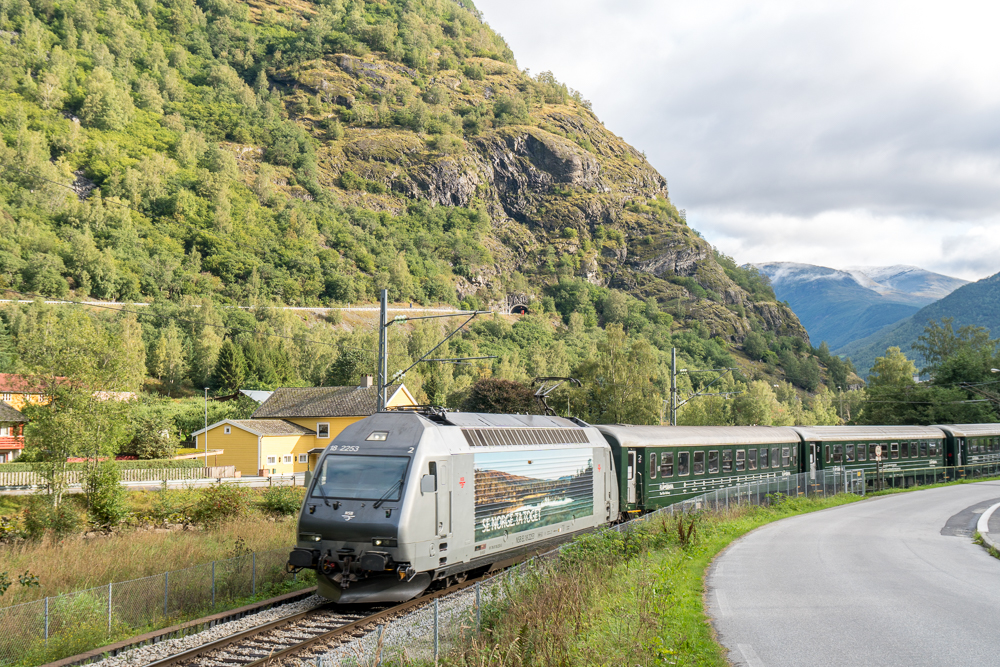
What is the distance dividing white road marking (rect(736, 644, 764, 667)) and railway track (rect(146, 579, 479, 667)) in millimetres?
5770

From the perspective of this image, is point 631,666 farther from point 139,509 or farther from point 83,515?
point 139,509

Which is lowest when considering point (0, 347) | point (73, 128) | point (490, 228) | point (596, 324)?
point (0, 347)

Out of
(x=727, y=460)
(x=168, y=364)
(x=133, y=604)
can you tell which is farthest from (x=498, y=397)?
(x=133, y=604)

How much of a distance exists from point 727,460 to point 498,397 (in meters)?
37.9

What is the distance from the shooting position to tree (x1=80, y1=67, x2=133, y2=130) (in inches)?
6403

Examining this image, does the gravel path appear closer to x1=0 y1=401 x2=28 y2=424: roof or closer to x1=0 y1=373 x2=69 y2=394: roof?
x1=0 y1=373 x2=69 y2=394: roof

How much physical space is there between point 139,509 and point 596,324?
6101 inches

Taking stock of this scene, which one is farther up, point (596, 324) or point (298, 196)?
point (298, 196)

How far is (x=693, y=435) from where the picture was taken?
1104 inches

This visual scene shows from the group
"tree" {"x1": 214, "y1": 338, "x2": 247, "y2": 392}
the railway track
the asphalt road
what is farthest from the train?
"tree" {"x1": 214, "y1": 338, "x2": 247, "y2": 392}

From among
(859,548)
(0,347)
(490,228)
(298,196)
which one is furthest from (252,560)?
(490,228)

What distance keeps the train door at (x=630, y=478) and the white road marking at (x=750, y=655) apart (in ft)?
46.9

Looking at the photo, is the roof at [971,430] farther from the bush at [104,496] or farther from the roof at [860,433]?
the bush at [104,496]

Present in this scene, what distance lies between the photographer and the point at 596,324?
18088cm
